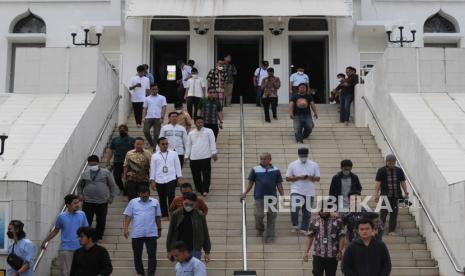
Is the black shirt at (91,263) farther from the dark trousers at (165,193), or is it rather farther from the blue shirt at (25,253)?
the dark trousers at (165,193)

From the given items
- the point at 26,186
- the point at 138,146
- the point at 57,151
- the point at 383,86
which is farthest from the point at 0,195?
the point at 383,86

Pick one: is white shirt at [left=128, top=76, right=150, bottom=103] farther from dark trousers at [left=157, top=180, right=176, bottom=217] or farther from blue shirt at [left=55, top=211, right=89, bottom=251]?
blue shirt at [left=55, top=211, right=89, bottom=251]

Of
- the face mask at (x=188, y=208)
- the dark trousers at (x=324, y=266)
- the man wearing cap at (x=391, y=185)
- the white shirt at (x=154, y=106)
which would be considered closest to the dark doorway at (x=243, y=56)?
the white shirt at (x=154, y=106)

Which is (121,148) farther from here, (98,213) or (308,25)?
(308,25)

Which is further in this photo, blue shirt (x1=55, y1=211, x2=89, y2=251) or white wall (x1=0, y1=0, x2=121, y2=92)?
white wall (x1=0, y1=0, x2=121, y2=92)

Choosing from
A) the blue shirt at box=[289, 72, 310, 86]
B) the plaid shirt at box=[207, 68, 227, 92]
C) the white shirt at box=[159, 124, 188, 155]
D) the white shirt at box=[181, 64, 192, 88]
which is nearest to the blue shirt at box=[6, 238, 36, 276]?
the white shirt at box=[159, 124, 188, 155]

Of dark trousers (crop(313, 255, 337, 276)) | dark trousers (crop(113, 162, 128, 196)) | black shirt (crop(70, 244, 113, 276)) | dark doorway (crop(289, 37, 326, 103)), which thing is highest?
dark doorway (crop(289, 37, 326, 103))

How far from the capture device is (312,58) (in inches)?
1040

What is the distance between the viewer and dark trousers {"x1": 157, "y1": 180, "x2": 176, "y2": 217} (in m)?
13.4

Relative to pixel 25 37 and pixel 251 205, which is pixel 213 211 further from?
pixel 25 37

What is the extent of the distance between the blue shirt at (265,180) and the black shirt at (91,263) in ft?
13.3

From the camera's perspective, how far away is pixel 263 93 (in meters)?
19.5

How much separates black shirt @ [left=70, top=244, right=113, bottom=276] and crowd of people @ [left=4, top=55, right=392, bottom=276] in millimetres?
12

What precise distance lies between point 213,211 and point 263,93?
20.2 ft
